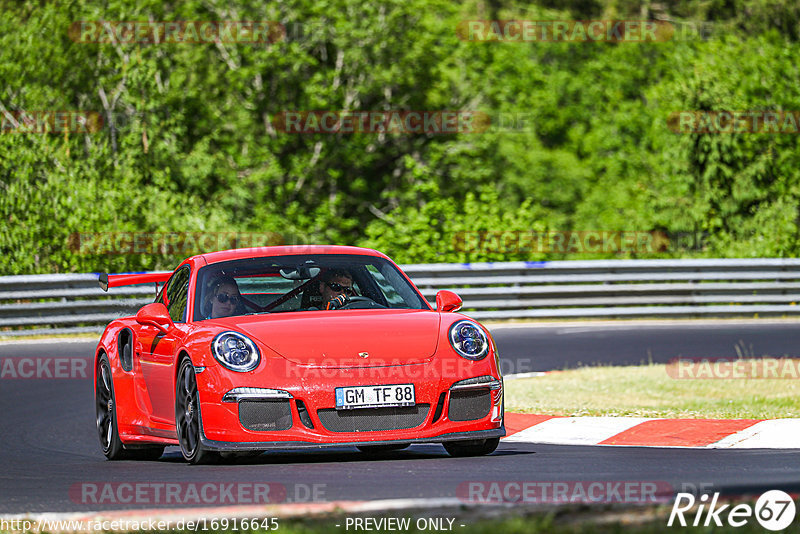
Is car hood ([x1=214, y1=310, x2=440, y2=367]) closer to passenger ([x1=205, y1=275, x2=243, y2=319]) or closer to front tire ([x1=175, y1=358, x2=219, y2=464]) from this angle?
passenger ([x1=205, y1=275, x2=243, y2=319])

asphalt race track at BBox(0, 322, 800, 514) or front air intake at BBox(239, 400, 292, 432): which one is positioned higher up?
front air intake at BBox(239, 400, 292, 432)

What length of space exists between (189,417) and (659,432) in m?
3.64

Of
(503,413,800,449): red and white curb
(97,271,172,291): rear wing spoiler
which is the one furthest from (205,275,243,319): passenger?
(503,413,800,449): red and white curb

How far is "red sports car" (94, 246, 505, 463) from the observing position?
24.7 feet

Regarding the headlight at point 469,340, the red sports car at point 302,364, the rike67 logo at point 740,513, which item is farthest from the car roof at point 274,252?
the rike67 logo at point 740,513

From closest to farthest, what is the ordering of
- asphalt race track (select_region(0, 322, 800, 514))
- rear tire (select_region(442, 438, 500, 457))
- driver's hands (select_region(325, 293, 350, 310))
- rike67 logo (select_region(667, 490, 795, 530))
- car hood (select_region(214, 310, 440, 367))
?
rike67 logo (select_region(667, 490, 795, 530)) → asphalt race track (select_region(0, 322, 800, 514)) → car hood (select_region(214, 310, 440, 367)) → rear tire (select_region(442, 438, 500, 457)) → driver's hands (select_region(325, 293, 350, 310))

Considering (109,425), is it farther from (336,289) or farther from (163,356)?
(336,289)

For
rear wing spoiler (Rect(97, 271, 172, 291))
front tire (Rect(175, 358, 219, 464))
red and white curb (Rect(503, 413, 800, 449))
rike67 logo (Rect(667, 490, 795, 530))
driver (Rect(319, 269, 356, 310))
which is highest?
driver (Rect(319, 269, 356, 310))

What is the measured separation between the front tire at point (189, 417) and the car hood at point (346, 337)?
0.41m

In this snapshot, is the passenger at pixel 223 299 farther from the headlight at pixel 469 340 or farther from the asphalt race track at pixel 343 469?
the headlight at pixel 469 340

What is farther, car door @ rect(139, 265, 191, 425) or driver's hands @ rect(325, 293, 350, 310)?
driver's hands @ rect(325, 293, 350, 310)

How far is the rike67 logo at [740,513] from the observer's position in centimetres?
512

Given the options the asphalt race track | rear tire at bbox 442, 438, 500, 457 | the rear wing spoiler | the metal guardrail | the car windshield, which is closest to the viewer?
the asphalt race track

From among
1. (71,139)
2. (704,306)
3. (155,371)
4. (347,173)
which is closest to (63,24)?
(71,139)
